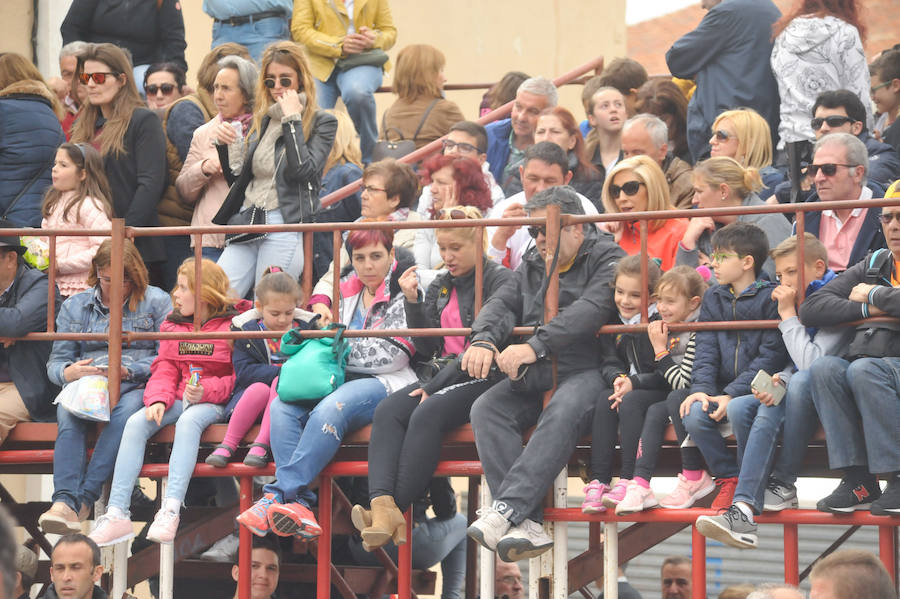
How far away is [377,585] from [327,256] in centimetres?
223

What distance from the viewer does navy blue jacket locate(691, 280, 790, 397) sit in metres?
6.96

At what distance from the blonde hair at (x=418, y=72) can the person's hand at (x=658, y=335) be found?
192 inches

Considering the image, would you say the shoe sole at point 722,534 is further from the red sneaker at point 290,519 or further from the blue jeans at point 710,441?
the red sneaker at point 290,519

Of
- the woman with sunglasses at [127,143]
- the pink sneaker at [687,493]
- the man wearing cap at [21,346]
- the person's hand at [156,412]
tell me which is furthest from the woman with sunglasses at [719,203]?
the man wearing cap at [21,346]

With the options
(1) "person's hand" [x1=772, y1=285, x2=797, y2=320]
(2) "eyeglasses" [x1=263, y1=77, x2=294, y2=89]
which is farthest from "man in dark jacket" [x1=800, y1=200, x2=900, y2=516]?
(2) "eyeglasses" [x1=263, y1=77, x2=294, y2=89]

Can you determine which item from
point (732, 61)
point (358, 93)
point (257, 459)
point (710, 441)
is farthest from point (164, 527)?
point (358, 93)

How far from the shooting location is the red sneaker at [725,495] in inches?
268

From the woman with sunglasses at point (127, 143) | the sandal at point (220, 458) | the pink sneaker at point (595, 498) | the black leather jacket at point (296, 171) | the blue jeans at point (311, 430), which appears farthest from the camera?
the woman with sunglasses at point (127, 143)

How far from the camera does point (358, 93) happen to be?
12.1 metres

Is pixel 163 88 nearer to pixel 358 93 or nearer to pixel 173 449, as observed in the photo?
pixel 358 93

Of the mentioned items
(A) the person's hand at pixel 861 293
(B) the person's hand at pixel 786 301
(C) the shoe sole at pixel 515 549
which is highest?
(A) the person's hand at pixel 861 293

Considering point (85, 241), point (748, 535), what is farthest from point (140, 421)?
point (748, 535)

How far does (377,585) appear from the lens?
32.4 feet

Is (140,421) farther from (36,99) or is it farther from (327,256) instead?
(36,99)
